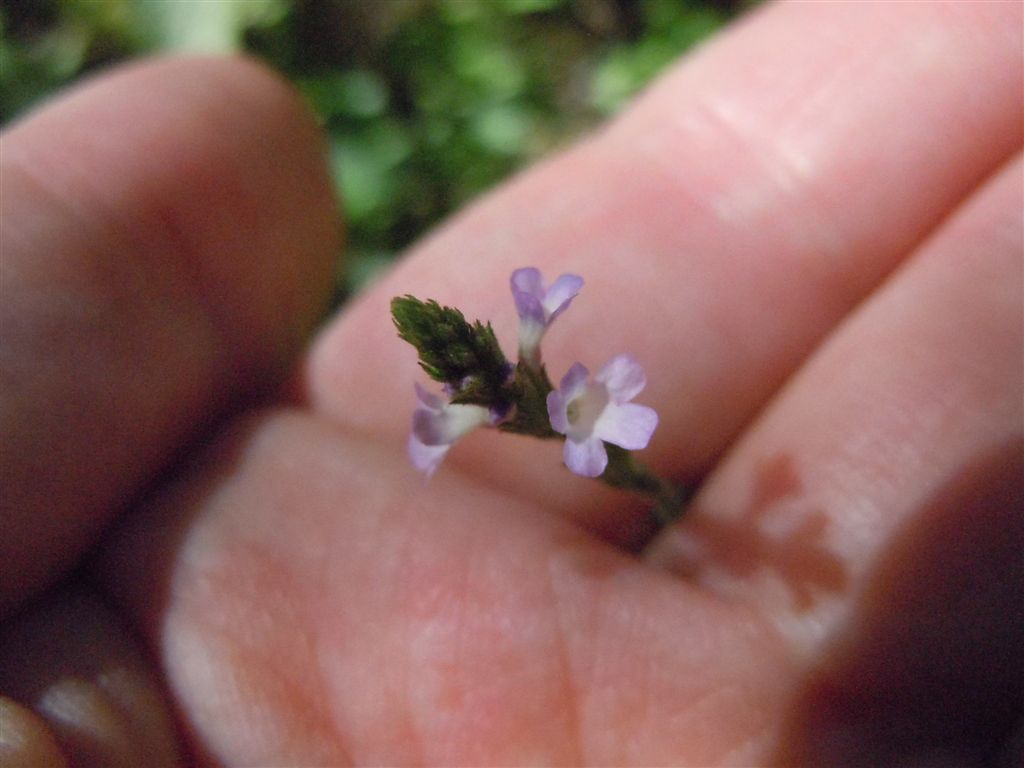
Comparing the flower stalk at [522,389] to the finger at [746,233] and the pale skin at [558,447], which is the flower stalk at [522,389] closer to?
the pale skin at [558,447]

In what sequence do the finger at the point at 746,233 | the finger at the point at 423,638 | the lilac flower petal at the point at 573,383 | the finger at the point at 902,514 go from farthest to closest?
the finger at the point at 746,233
the finger at the point at 423,638
the finger at the point at 902,514
the lilac flower petal at the point at 573,383

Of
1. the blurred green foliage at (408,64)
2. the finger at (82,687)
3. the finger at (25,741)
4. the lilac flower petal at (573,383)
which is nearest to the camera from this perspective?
the finger at (25,741)

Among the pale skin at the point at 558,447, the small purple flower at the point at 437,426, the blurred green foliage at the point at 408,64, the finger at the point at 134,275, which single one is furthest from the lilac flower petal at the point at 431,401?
the blurred green foliage at the point at 408,64

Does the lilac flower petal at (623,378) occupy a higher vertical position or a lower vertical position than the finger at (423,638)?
higher

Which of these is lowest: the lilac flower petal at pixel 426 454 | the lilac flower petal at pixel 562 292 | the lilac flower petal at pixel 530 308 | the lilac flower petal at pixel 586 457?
the lilac flower petal at pixel 586 457

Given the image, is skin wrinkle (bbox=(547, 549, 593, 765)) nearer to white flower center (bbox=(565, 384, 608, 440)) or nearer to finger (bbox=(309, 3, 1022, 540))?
finger (bbox=(309, 3, 1022, 540))

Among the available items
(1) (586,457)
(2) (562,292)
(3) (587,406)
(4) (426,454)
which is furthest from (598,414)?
(4) (426,454)

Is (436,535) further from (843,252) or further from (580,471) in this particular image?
(843,252)

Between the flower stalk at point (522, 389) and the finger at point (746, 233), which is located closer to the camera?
the flower stalk at point (522, 389)
